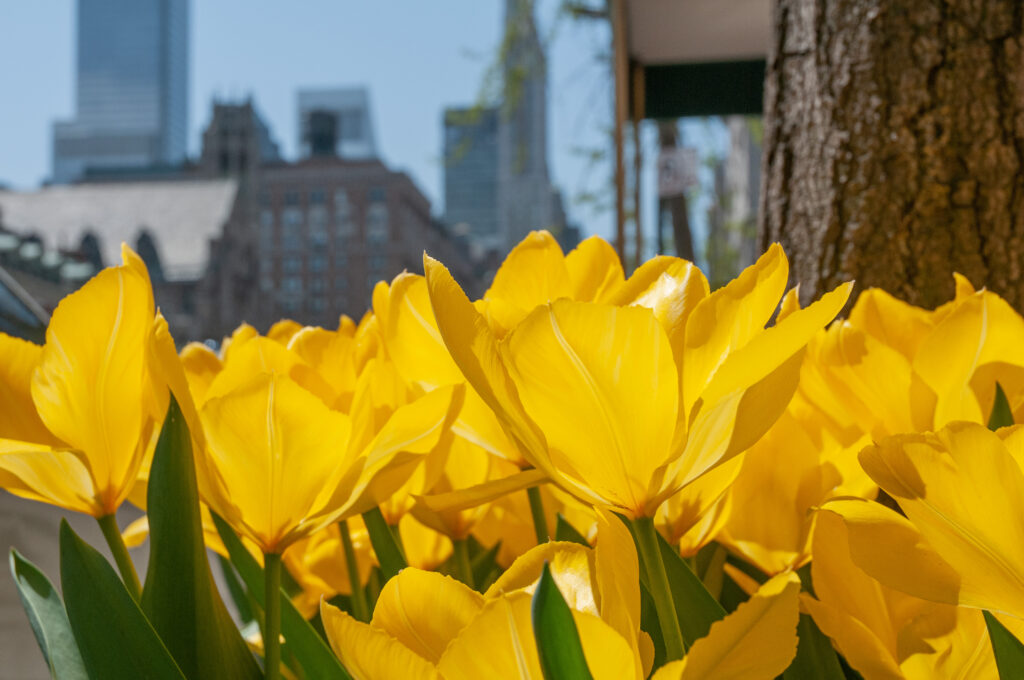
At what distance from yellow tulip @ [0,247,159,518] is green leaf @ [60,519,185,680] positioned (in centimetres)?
3

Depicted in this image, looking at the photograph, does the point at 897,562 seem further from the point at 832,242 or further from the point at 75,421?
the point at 832,242

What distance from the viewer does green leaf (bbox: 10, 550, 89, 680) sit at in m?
0.24

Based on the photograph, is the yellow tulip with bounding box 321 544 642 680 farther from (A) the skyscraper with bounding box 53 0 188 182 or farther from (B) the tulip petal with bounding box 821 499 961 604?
(A) the skyscraper with bounding box 53 0 188 182

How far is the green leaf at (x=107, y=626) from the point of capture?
214 millimetres

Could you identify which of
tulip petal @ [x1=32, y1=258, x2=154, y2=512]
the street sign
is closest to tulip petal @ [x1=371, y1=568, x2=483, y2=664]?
tulip petal @ [x1=32, y1=258, x2=154, y2=512]

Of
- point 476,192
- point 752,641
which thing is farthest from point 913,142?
point 476,192

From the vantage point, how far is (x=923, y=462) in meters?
0.18

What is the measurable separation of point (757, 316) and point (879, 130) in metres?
0.42

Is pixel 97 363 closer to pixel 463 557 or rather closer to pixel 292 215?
pixel 463 557

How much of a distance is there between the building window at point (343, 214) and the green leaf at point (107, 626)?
166 feet

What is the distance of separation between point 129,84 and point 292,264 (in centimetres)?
4952

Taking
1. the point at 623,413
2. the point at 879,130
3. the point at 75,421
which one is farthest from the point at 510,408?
the point at 879,130

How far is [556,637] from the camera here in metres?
0.15

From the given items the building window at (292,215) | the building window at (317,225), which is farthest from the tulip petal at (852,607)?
the building window at (292,215)
